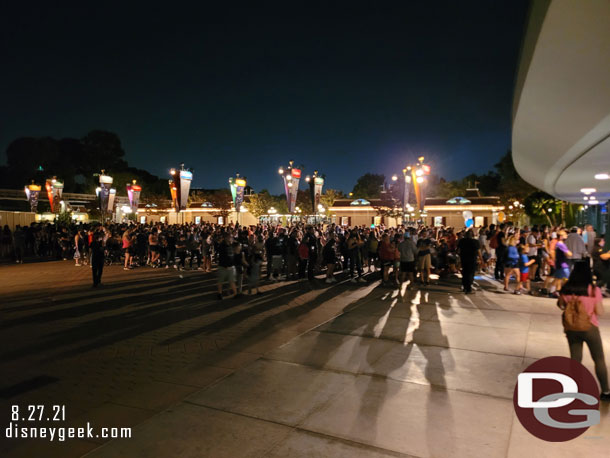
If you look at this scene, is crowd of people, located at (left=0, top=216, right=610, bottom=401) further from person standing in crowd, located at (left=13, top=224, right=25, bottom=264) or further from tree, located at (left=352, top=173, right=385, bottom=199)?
tree, located at (left=352, top=173, right=385, bottom=199)

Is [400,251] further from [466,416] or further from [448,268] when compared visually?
[466,416]

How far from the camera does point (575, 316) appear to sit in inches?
166

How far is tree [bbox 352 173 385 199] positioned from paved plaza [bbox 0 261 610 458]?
73.6 metres

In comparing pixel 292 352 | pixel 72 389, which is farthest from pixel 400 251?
pixel 72 389

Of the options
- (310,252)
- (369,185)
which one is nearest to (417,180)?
(310,252)

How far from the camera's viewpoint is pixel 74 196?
4153 cm

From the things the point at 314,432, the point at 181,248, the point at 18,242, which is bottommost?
the point at 314,432

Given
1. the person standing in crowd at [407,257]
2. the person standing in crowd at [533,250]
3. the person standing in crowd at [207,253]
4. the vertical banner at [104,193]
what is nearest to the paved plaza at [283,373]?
the person standing in crowd at [407,257]

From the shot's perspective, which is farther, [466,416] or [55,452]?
[466,416]

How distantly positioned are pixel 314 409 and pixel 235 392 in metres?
0.99

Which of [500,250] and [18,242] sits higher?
[18,242]

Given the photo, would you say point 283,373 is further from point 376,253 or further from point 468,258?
point 376,253
